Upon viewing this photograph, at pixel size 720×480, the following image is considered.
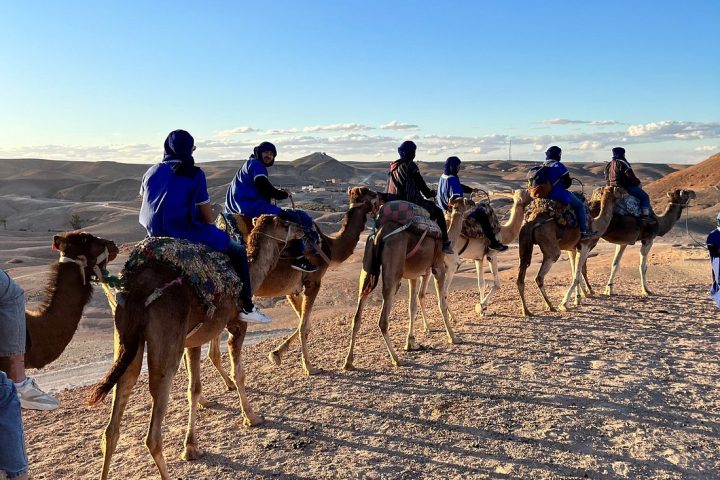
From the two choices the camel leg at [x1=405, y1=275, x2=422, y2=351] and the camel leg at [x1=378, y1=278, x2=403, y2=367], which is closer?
the camel leg at [x1=378, y1=278, x2=403, y2=367]

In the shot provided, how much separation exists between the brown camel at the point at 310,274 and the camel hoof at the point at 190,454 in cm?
206

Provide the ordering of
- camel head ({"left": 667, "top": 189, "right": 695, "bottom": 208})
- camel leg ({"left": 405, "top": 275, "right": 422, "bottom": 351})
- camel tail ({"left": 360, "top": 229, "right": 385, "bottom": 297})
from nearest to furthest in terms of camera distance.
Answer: camel tail ({"left": 360, "top": 229, "right": 385, "bottom": 297}), camel leg ({"left": 405, "top": 275, "right": 422, "bottom": 351}), camel head ({"left": 667, "top": 189, "right": 695, "bottom": 208})

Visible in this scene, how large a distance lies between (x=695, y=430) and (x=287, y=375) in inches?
210

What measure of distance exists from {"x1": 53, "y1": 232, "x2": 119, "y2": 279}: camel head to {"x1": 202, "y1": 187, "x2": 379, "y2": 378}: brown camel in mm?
2712

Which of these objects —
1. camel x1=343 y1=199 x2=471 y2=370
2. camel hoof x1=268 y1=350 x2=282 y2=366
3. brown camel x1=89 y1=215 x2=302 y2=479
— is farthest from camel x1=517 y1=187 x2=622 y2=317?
brown camel x1=89 y1=215 x2=302 y2=479

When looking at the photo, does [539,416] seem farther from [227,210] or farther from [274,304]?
[274,304]

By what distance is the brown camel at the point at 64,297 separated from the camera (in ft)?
18.2

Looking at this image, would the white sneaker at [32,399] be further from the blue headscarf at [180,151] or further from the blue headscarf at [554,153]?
the blue headscarf at [554,153]

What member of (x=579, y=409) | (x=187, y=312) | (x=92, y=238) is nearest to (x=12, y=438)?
(x=187, y=312)

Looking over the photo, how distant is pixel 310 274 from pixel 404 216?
1.71 meters

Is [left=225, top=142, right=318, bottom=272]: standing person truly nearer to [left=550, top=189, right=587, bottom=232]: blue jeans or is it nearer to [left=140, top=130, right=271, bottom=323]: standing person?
[left=140, top=130, right=271, bottom=323]: standing person

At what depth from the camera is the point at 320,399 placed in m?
7.74

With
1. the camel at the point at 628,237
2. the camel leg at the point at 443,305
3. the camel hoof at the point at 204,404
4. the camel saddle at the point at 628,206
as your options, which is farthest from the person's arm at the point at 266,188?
the camel saddle at the point at 628,206

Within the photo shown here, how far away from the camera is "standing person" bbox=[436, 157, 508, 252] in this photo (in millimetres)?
11281
